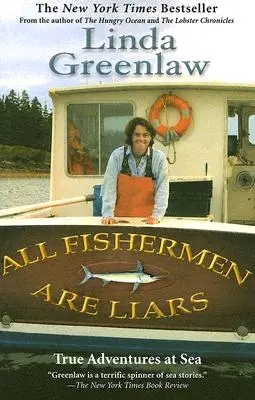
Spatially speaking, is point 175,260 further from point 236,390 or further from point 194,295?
point 236,390

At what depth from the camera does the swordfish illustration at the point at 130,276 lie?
12.7 feet

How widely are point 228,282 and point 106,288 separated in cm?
74

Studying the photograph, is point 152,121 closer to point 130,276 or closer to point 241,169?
point 241,169

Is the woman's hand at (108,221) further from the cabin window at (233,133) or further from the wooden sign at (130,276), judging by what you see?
the cabin window at (233,133)

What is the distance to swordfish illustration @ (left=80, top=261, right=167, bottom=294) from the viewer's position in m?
3.87

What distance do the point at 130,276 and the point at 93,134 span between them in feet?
10.6

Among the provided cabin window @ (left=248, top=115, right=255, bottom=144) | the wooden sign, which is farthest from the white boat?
cabin window @ (left=248, top=115, right=255, bottom=144)

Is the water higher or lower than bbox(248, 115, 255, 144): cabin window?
lower

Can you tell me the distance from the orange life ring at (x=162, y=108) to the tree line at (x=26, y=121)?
1.92 metres

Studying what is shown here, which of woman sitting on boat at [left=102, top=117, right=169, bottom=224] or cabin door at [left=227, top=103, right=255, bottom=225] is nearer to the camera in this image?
woman sitting on boat at [left=102, top=117, right=169, bottom=224]

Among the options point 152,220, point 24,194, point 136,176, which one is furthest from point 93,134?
point 24,194

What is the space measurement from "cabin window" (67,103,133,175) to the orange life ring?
0.26 meters

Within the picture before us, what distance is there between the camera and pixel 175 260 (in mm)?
3871

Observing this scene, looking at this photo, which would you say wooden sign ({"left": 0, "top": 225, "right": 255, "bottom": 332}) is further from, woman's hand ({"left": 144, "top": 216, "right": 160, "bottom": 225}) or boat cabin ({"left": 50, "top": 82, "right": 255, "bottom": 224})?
boat cabin ({"left": 50, "top": 82, "right": 255, "bottom": 224})
